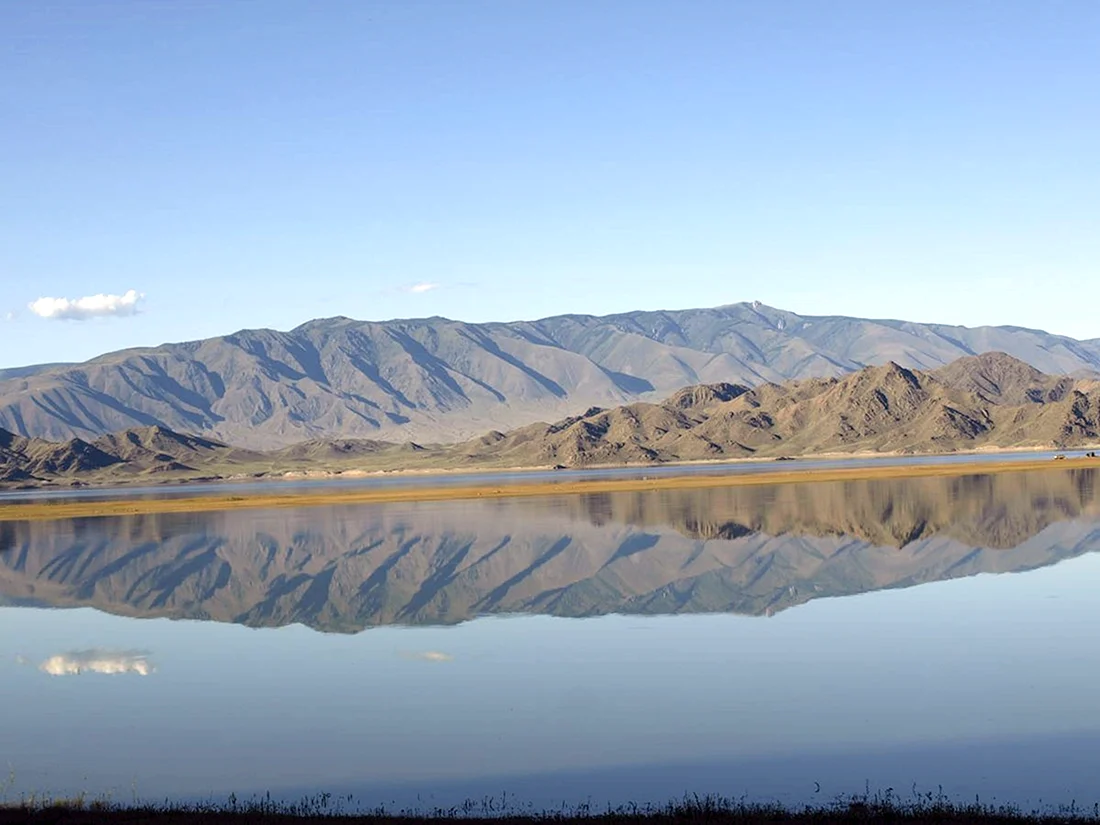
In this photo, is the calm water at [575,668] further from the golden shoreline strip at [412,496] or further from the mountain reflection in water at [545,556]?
the golden shoreline strip at [412,496]

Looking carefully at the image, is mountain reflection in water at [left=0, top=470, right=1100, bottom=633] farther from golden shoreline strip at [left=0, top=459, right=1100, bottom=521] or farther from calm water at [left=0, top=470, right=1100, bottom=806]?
golden shoreline strip at [left=0, top=459, right=1100, bottom=521]

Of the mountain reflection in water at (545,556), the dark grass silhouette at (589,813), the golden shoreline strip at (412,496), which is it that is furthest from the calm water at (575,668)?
the golden shoreline strip at (412,496)

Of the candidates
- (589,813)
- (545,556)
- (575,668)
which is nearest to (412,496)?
(545,556)

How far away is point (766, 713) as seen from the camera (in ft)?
89.8

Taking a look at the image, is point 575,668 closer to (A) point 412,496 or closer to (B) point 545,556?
(B) point 545,556

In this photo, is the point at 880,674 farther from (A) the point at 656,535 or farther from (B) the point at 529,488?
(B) the point at 529,488

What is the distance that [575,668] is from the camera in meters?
33.7

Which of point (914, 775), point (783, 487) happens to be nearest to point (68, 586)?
point (914, 775)

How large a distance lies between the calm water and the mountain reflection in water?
1.19 ft

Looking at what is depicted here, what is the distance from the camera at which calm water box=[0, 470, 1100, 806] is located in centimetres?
2333

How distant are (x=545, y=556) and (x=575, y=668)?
31426 mm

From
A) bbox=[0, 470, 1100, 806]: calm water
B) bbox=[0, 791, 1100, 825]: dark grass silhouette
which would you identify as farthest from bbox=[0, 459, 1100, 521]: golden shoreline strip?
bbox=[0, 791, 1100, 825]: dark grass silhouette

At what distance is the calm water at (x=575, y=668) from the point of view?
23.3 m

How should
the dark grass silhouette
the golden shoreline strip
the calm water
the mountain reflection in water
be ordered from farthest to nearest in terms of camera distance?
the golden shoreline strip
the mountain reflection in water
the calm water
the dark grass silhouette
